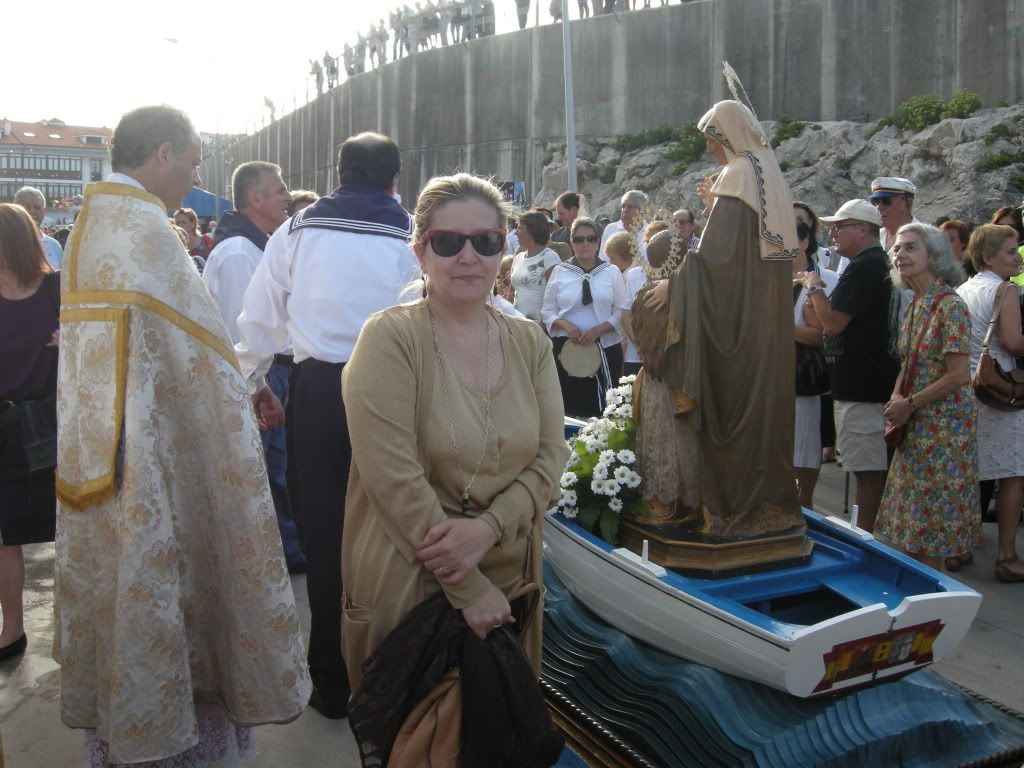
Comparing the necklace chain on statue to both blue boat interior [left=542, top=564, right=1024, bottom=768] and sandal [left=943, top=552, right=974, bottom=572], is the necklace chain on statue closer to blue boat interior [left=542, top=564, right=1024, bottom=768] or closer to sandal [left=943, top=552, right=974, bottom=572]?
blue boat interior [left=542, top=564, right=1024, bottom=768]

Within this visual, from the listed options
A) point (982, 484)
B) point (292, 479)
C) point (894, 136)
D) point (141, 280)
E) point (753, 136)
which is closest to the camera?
point (141, 280)

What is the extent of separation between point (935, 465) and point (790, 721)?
2290 mm

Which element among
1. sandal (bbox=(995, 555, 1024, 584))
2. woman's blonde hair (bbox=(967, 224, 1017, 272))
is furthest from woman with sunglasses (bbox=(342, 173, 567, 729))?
woman's blonde hair (bbox=(967, 224, 1017, 272))

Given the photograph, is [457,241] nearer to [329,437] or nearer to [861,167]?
[329,437]

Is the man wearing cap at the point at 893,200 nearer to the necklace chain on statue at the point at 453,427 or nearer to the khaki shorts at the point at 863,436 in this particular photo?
the khaki shorts at the point at 863,436

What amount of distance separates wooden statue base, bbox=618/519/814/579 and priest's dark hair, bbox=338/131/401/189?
1.91 m

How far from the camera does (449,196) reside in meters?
2.44

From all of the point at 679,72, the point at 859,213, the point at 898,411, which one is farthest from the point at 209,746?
the point at 679,72

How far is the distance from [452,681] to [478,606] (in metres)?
0.18

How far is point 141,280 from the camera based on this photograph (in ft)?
8.78

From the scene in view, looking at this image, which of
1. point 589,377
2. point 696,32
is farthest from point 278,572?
point 696,32

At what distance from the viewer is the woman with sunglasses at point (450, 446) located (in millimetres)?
2242

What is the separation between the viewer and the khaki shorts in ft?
17.9

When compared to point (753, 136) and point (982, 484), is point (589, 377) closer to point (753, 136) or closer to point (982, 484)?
point (982, 484)
